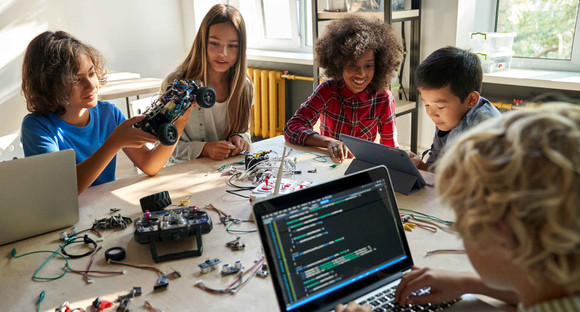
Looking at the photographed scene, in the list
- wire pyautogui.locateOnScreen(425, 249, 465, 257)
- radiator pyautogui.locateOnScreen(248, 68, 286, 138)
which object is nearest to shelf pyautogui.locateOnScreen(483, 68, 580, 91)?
wire pyautogui.locateOnScreen(425, 249, 465, 257)

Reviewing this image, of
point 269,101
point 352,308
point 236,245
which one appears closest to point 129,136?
point 236,245

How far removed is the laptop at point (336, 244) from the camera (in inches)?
32.7

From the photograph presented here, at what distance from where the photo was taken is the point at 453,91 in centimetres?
173

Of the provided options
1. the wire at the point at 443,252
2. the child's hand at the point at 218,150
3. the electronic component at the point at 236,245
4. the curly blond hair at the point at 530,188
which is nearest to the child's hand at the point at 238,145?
the child's hand at the point at 218,150

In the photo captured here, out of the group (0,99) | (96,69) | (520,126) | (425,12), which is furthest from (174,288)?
(0,99)

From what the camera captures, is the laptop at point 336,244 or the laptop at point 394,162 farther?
the laptop at point 394,162

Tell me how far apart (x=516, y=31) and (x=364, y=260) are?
2.43 metres

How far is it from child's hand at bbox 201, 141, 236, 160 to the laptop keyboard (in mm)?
1042

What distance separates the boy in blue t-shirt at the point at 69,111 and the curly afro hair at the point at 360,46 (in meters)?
0.87

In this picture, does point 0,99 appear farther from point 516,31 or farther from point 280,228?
point 516,31

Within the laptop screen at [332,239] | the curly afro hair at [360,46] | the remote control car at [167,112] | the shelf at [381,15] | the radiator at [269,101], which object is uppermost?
the shelf at [381,15]

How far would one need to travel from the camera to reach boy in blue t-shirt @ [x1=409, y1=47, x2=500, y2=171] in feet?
5.62

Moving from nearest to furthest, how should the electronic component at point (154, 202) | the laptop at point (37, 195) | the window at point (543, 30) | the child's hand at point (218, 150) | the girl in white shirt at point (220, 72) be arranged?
the laptop at point (37, 195), the electronic component at point (154, 202), the child's hand at point (218, 150), the girl in white shirt at point (220, 72), the window at point (543, 30)

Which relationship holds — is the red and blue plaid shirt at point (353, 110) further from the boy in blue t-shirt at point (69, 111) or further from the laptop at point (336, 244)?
the laptop at point (336, 244)
